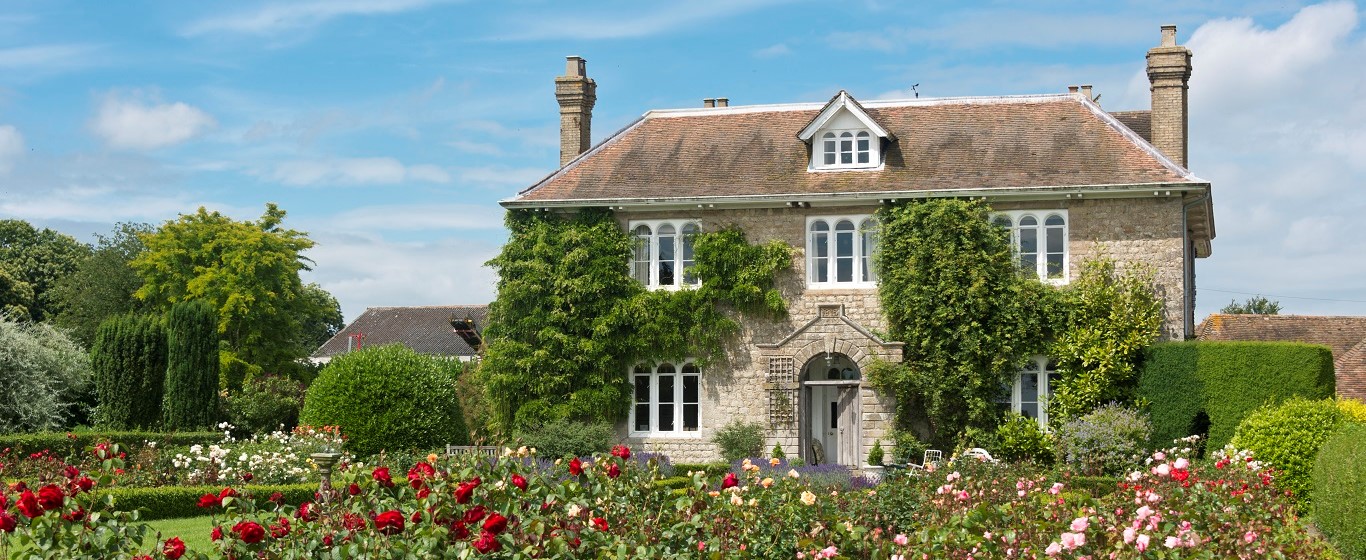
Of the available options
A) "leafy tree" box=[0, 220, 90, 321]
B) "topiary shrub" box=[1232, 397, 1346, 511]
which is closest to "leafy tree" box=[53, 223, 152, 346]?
"leafy tree" box=[0, 220, 90, 321]

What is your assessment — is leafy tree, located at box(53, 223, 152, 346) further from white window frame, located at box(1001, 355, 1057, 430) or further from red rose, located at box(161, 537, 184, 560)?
red rose, located at box(161, 537, 184, 560)

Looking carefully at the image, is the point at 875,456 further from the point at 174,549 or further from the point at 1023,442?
the point at 174,549

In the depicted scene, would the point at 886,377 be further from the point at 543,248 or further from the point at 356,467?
the point at 356,467

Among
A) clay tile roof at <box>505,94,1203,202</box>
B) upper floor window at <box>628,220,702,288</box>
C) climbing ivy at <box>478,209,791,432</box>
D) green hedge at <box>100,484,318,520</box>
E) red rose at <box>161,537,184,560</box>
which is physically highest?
clay tile roof at <box>505,94,1203,202</box>

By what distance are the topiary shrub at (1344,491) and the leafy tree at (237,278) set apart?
33959 mm

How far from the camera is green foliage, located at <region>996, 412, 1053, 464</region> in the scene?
24.9 meters

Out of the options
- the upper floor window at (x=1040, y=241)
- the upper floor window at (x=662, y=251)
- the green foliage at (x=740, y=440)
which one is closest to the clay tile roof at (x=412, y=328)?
the upper floor window at (x=662, y=251)

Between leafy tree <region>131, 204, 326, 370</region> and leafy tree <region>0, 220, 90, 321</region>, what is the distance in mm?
9706

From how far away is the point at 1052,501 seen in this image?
9.68 metres

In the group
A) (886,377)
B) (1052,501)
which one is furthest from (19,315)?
(1052,501)

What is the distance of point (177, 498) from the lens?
18344 mm

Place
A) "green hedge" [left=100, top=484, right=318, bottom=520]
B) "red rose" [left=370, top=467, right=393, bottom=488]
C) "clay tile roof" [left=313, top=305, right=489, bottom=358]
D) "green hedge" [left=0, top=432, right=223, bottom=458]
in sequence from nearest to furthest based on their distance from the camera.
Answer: "red rose" [left=370, top=467, right=393, bottom=488] → "green hedge" [left=100, top=484, right=318, bottom=520] → "green hedge" [left=0, top=432, right=223, bottom=458] → "clay tile roof" [left=313, top=305, right=489, bottom=358]

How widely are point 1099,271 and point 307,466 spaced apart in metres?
14.7

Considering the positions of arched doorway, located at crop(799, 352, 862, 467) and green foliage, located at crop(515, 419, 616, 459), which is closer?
green foliage, located at crop(515, 419, 616, 459)
